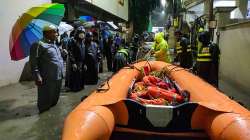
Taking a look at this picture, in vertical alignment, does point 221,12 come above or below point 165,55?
above

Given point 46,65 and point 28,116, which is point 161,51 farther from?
point 28,116

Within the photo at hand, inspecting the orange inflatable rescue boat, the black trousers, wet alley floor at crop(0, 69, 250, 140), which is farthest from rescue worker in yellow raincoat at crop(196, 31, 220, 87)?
the black trousers

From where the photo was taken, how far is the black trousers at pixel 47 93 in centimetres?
828

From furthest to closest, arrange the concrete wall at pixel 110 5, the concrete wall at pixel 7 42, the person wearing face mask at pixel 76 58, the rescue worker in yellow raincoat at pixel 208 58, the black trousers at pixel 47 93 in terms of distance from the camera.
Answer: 1. the concrete wall at pixel 110 5
2. the concrete wall at pixel 7 42
3. the person wearing face mask at pixel 76 58
4. the rescue worker in yellow raincoat at pixel 208 58
5. the black trousers at pixel 47 93

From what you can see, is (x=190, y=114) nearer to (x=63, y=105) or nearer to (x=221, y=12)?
(x=63, y=105)

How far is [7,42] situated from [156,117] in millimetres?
7988

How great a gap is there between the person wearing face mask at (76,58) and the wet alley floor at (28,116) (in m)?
0.36

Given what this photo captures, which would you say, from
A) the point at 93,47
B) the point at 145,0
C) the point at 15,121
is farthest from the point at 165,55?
the point at 145,0

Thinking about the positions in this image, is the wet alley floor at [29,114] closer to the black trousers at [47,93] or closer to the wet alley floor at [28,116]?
the wet alley floor at [28,116]

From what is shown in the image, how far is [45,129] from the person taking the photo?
7.36m

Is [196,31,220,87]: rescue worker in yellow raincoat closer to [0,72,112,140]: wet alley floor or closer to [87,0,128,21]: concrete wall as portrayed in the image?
[0,72,112,140]: wet alley floor

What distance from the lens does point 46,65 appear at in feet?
26.8

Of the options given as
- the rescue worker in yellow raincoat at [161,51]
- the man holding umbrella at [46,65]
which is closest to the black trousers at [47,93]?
the man holding umbrella at [46,65]

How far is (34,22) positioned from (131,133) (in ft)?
13.2
